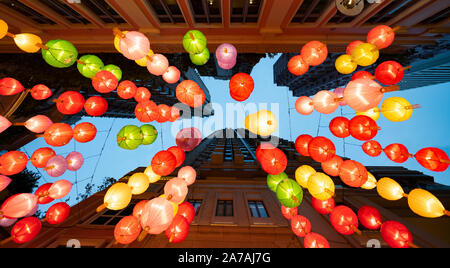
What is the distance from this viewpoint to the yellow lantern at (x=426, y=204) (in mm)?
3248

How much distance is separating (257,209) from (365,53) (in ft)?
27.4

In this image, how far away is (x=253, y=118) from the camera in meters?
4.08

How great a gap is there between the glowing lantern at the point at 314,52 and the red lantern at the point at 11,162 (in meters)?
8.93

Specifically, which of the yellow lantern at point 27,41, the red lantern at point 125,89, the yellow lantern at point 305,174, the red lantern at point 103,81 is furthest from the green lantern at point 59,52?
the yellow lantern at point 305,174

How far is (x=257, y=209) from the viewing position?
870 centimetres

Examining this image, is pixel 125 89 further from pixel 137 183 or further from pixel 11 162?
pixel 11 162

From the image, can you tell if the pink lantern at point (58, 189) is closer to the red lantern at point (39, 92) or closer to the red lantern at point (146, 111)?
the red lantern at point (39, 92)

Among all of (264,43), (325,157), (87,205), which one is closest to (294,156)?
(264,43)

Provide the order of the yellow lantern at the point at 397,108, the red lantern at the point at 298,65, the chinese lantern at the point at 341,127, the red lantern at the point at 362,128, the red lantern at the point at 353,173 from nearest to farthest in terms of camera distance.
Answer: the yellow lantern at the point at 397,108
the red lantern at the point at 362,128
the red lantern at the point at 353,173
the chinese lantern at the point at 341,127
the red lantern at the point at 298,65

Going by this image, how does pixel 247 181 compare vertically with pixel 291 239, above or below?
above

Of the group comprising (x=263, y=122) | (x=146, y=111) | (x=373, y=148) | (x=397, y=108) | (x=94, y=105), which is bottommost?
(x=373, y=148)

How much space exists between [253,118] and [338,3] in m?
4.07

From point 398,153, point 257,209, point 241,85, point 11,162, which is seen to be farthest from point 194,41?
point 257,209
